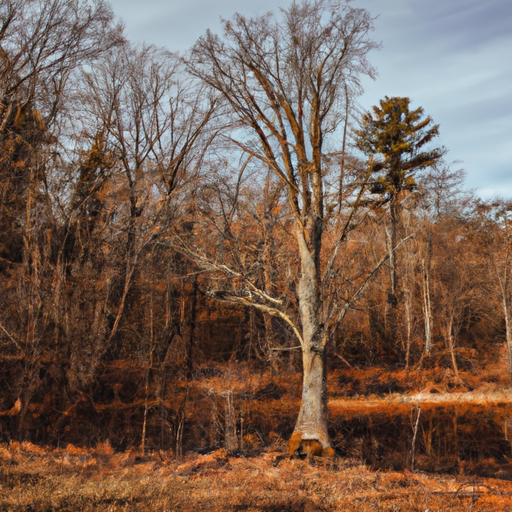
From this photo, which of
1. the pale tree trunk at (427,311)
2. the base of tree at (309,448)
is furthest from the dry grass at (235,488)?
the pale tree trunk at (427,311)

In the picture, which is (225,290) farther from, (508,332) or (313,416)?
(508,332)

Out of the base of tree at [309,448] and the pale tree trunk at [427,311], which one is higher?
the pale tree trunk at [427,311]

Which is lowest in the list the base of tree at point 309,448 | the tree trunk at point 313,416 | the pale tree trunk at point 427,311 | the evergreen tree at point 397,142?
the base of tree at point 309,448

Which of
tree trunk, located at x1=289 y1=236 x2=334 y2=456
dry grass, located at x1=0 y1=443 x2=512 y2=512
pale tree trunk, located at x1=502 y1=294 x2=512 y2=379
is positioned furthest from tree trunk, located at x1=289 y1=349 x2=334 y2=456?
pale tree trunk, located at x1=502 y1=294 x2=512 y2=379

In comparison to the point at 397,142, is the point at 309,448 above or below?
below

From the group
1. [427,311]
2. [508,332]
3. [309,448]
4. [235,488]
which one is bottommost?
[309,448]

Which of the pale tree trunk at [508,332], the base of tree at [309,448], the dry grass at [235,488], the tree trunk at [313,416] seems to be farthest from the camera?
the pale tree trunk at [508,332]

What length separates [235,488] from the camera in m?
6.46

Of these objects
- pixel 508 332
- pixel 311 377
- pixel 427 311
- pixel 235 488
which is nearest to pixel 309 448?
pixel 311 377

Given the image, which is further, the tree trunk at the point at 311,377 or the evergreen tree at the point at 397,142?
the evergreen tree at the point at 397,142

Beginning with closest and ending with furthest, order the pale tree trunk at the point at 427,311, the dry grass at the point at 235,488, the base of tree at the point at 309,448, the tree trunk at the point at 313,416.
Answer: the dry grass at the point at 235,488
the base of tree at the point at 309,448
the tree trunk at the point at 313,416
the pale tree trunk at the point at 427,311

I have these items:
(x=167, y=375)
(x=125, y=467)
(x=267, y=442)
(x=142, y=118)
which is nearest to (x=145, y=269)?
(x=167, y=375)

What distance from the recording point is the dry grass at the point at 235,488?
5336 mm

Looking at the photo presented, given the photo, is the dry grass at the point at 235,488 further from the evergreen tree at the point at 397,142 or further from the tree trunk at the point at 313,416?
the evergreen tree at the point at 397,142
